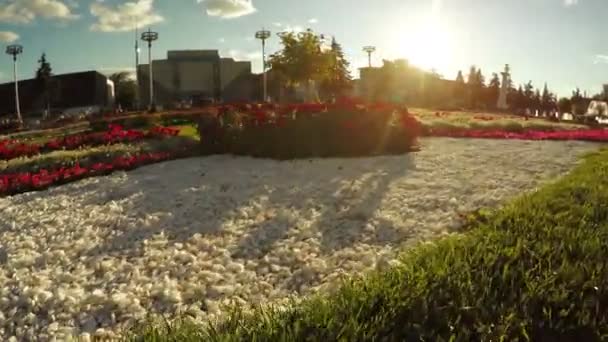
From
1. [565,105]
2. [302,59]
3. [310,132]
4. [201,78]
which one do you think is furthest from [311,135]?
[201,78]

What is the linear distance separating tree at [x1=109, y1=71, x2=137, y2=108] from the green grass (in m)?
81.4

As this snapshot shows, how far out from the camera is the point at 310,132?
11930 millimetres

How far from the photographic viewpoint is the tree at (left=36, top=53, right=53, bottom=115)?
247ft

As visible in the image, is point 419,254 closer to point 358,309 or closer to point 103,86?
point 358,309

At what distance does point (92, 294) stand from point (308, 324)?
7.04ft

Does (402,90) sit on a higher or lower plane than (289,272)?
higher

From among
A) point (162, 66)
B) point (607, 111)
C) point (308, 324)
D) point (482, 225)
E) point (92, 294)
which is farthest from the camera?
point (162, 66)

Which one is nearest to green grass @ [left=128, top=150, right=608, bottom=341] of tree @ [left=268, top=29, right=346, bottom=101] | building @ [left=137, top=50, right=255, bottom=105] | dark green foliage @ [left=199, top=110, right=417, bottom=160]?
dark green foliage @ [left=199, top=110, right=417, bottom=160]

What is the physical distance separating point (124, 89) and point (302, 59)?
55.8 metres

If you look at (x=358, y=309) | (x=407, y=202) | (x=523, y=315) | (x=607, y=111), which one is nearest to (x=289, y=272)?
(x=358, y=309)

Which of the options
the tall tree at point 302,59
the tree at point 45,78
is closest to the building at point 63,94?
the tree at point 45,78

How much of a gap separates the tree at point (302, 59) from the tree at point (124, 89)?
4899 cm

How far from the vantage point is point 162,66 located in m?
85.0

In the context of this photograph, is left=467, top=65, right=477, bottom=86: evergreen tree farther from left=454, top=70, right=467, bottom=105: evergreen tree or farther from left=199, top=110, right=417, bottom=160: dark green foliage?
left=199, top=110, right=417, bottom=160: dark green foliage
